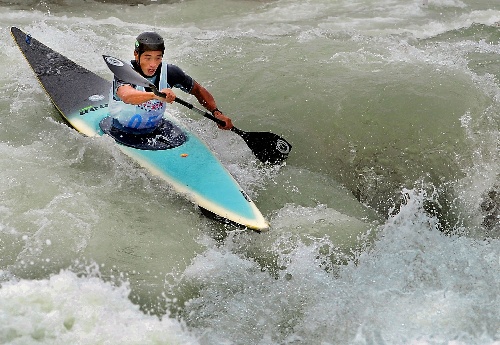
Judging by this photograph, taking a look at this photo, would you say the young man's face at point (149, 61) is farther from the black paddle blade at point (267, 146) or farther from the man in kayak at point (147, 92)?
the black paddle blade at point (267, 146)

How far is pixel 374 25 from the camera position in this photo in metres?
8.59

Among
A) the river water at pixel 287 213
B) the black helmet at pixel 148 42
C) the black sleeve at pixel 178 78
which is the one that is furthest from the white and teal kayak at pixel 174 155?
the black helmet at pixel 148 42

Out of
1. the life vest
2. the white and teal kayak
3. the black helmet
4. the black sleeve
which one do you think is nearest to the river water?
the white and teal kayak

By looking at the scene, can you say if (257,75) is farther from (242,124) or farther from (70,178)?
(70,178)

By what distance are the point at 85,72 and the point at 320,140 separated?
2.57 metres

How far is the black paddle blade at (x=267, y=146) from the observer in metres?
4.67

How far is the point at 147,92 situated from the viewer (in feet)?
13.3

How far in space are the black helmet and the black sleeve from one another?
1.43 feet

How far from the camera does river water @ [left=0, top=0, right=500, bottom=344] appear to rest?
3.26 metres

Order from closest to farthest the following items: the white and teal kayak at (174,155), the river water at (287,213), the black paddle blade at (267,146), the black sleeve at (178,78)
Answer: the river water at (287,213)
the white and teal kayak at (174,155)
the black sleeve at (178,78)
the black paddle blade at (267,146)

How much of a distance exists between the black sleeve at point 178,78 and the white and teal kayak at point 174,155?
37cm

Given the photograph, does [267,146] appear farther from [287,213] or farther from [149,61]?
[149,61]

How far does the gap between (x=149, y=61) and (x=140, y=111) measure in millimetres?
448

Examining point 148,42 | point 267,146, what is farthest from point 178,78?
point 267,146
